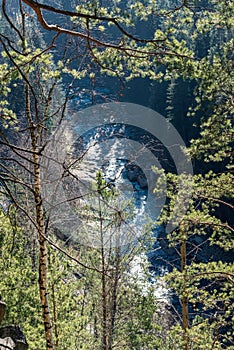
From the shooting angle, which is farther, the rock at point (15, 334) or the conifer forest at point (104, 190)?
the rock at point (15, 334)

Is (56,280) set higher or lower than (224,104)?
lower

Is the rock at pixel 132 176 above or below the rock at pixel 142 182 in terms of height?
above

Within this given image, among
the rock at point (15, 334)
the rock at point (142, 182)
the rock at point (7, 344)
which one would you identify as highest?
the rock at point (142, 182)

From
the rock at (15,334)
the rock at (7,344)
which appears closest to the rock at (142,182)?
the rock at (15,334)

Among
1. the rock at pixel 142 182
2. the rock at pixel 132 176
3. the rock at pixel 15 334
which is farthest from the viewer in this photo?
the rock at pixel 132 176

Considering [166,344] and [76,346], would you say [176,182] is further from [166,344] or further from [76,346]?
[166,344]

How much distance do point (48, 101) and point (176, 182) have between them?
10.8 feet

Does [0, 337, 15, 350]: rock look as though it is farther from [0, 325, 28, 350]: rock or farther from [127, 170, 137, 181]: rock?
[127, 170, 137, 181]: rock

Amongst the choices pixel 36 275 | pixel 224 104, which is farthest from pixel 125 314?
pixel 224 104

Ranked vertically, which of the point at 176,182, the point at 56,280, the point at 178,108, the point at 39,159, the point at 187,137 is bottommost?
the point at 56,280

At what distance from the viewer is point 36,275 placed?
24.5 ft

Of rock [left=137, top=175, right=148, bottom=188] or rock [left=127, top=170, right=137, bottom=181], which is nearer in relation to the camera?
rock [left=137, top=175, right=148, bottom=188]

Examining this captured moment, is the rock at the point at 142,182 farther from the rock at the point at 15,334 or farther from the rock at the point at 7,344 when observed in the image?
the rock at the point at 7,344

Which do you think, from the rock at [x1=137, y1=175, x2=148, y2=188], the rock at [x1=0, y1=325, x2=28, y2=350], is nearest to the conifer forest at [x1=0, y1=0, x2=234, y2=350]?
the rock at [x1=0, y1=325, x2=28, y2=350]
